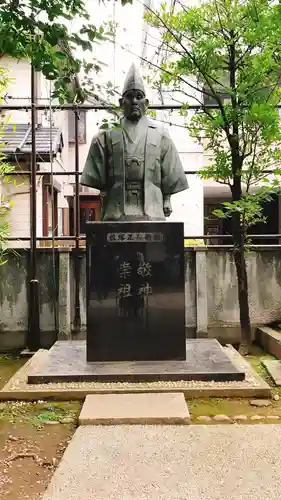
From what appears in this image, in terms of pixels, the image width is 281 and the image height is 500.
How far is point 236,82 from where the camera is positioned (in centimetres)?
598

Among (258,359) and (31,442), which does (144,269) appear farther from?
(31,442)

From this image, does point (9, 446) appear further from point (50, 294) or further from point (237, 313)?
point (237, 313)

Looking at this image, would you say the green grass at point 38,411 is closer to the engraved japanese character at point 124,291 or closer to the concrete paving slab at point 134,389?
the concrete paving slab at point 134,389

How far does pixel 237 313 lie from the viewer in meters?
7.01

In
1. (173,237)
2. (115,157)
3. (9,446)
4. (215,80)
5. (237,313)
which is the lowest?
(9,446)

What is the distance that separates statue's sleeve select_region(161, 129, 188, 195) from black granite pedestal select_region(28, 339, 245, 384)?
6.42ft

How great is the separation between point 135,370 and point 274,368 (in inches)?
67.8

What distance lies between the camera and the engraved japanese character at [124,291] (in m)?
5.08

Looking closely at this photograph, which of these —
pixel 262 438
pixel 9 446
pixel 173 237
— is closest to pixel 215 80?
pixel 173 237

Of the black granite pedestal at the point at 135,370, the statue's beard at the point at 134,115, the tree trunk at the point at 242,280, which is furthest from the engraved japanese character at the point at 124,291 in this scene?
the statue's beard at the point at 134,115

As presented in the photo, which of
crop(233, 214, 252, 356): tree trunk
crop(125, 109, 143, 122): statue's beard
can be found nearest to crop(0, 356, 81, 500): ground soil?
crop(233, 214, 252, 356): tree trunk

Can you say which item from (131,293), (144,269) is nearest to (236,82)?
(144,269)

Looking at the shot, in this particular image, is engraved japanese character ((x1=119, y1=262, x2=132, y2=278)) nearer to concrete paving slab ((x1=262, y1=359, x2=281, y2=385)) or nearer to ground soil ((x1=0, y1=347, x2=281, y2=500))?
ground soil ((x1=0, y1=347, x2=281, y2=500))

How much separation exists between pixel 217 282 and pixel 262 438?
3841mm
